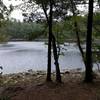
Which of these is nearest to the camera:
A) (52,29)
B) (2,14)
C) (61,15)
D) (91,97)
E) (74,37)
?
(91,97)

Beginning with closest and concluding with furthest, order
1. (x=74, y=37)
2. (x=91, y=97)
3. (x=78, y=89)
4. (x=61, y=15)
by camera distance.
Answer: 1. (x=91, y=97)
2. (x=78, y=89)
3. (x=61, y=15)
4. (x=74, y=37)

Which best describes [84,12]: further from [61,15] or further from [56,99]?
[56,99]

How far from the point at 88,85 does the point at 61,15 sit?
124 inches

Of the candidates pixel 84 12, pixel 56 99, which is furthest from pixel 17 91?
pixel 84 12

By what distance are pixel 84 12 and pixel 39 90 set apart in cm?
436

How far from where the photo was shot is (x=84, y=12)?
11.8 meters

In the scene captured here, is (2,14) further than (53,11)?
No

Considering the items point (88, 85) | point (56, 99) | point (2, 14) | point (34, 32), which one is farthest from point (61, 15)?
point (56, 99)

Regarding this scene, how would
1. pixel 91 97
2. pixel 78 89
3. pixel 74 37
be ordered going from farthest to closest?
1. pixel 74 37
2. pixel 78 89
3. pixel 91 97

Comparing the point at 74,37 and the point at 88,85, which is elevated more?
the point at 74,37

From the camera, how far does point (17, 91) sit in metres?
9.69

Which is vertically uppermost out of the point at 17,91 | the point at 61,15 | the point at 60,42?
the point at 61,15

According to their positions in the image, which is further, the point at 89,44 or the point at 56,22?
the point at 56,22

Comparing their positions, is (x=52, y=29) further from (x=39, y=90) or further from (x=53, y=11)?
(x=39, y=90)
